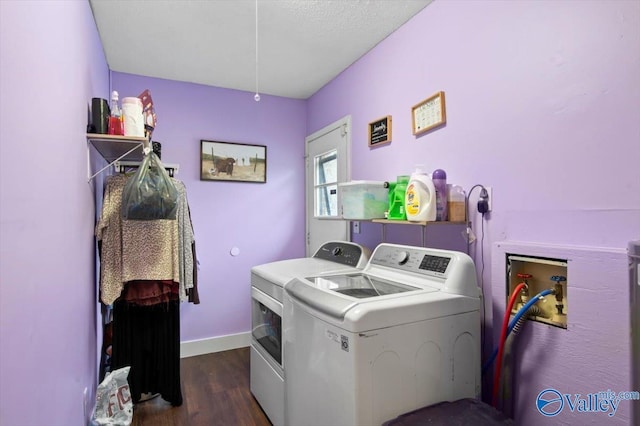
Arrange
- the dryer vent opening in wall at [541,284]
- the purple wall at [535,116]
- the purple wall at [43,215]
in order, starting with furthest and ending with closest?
1. the dryer vent opening in wall at [541,284]
2. the purple wall at [535,116]
3. the purple wall at [43,215]

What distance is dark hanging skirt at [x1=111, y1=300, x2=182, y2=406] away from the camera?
2127 mm

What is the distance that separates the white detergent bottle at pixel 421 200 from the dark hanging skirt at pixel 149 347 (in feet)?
5.24

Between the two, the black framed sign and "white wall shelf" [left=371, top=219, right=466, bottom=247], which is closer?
"white wall shelf" [left=371, top=219, right=466, bottom=247]

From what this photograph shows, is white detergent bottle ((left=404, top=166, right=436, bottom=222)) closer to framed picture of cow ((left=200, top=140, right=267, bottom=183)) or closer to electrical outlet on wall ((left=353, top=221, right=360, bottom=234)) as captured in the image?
electrical outlet on wall ((left=353, top=221, right=360, bottom=234))

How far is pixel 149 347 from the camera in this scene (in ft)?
7.28

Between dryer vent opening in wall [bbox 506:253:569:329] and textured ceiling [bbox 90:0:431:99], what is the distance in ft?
5.14

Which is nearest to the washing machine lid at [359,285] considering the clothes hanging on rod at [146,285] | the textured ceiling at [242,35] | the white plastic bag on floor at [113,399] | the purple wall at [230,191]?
the clothes hanging on rod at [146,285]

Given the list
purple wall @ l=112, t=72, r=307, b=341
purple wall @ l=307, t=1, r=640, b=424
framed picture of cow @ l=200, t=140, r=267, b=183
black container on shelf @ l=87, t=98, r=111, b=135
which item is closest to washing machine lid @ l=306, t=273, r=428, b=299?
purple wall @ l=307, t=1, r=640, b=424

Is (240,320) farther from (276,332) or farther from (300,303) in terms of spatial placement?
(300,303)

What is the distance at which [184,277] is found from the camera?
214 centimetres

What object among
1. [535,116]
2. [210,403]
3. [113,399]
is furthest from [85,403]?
[535,116]

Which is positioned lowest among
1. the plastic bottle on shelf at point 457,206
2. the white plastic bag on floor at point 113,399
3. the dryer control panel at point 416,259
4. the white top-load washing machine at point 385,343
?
the white plastic bag on floor at point 113,399

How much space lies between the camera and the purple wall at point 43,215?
840 mm

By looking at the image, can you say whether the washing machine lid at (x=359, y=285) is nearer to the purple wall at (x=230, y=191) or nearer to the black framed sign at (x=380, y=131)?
the black framed sign at (x=380, y=131)
